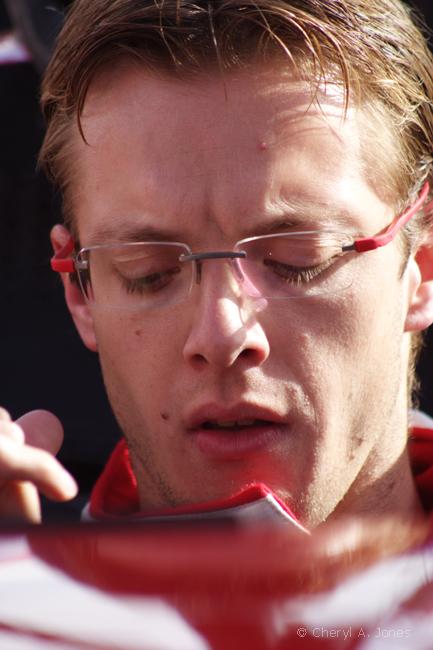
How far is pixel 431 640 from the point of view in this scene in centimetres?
67

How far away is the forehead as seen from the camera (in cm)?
148

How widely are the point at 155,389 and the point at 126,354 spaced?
0.15 metres

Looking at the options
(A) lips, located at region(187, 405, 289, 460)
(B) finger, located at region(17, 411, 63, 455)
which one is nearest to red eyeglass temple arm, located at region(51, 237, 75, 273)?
(A) lips, located at region(187, 405, 289, 460)

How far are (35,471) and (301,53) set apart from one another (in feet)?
4.15

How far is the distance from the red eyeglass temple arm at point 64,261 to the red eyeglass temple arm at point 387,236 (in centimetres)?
81

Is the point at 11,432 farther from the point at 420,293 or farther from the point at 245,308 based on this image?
the point at 420,293

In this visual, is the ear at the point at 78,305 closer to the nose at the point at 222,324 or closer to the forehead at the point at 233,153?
the forehead at the point at 233,153

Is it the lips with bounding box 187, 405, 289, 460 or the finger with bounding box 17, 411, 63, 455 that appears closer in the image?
the finger with bounding box 17, 411, 63, 455

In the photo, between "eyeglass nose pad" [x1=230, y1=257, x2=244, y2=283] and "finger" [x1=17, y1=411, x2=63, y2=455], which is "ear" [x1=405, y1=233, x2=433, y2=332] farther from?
"finger" [x1=17, y1=411, x2=63, y2=455]

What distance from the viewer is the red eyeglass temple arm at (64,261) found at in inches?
71.4

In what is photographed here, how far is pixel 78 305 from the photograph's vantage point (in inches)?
81.4

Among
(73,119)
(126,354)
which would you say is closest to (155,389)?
(126,354)

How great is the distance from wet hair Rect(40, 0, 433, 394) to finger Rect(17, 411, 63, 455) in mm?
989

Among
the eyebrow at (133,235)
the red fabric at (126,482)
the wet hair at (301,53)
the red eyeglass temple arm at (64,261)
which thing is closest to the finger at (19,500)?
the eyebrow at (133,235)
